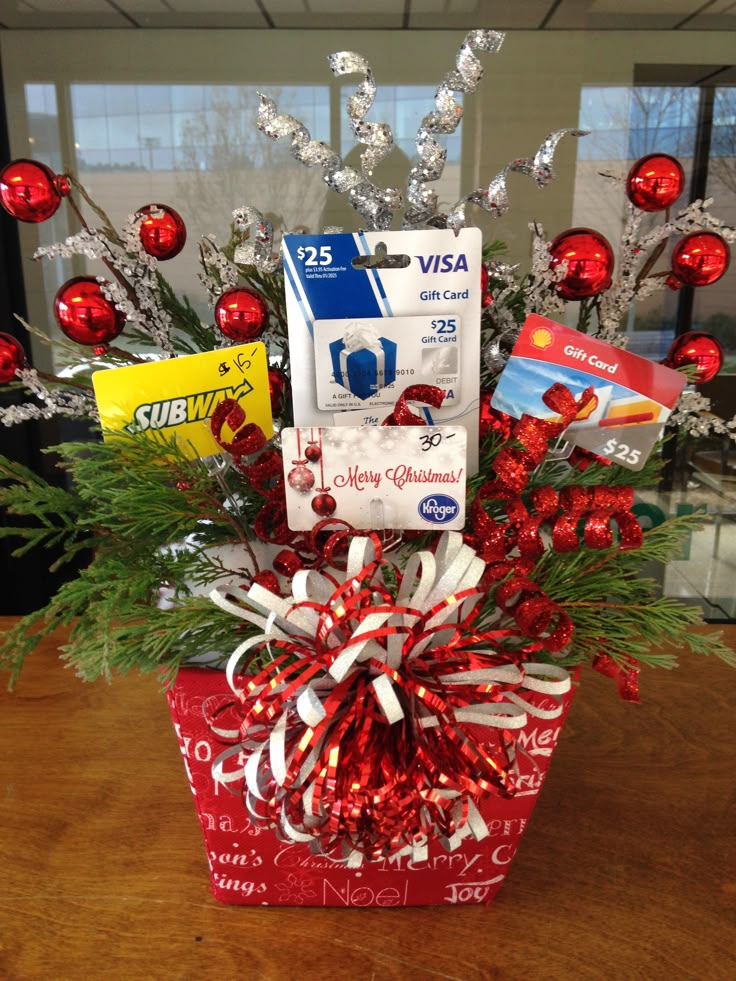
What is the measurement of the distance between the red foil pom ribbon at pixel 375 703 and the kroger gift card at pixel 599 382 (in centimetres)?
11

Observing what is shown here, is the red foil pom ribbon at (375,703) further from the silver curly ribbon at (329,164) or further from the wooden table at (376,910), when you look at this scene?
the silver curly ribbon at (329,164)

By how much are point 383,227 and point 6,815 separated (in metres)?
0.48

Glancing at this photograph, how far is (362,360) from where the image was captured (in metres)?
0.45

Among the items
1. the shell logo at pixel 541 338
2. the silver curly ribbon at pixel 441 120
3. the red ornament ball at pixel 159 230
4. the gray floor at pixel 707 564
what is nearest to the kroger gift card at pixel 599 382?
the shell logo at pixel 541 338

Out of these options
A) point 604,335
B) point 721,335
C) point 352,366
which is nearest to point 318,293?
point 352,366

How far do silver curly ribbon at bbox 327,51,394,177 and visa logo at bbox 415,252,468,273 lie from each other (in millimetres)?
82

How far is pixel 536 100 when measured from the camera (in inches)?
87.0

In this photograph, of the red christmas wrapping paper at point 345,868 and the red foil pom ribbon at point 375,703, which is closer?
the red foil pom ribbon at point 375,703

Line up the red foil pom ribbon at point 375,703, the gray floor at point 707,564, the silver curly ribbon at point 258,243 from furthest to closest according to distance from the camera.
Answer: the gray floor at point 707,564
the silver curly ribbon at point 258,243
the red foil pom ribbon at point 375,703

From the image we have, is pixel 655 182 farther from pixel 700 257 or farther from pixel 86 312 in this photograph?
pixel 86 312

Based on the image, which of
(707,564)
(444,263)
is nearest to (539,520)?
(444,263)

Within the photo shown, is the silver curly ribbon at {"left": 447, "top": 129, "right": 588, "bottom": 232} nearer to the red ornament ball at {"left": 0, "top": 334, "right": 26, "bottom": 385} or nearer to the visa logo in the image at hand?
the visa logo

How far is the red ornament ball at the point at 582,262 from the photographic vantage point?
495 millimetres

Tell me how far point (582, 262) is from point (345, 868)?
406 mm
